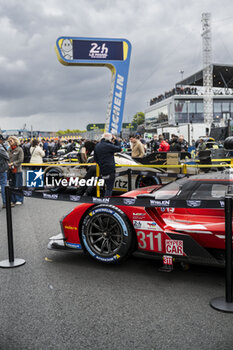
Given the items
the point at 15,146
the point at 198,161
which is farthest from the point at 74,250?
the point at 198,161

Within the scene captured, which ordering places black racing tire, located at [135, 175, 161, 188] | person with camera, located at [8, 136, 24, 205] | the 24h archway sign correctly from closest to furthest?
1. person with camera, located at [8, 136, 24, 205]
2. black racing tire, located at [135, 175, 161, 188]
3. the 24h archway sign

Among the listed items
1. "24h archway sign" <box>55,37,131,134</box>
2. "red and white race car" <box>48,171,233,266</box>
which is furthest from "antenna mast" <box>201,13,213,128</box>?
"red and white race car" <box>48,171,233,266</box>

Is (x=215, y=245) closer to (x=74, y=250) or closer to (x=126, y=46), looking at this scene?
(x=74, y=250)

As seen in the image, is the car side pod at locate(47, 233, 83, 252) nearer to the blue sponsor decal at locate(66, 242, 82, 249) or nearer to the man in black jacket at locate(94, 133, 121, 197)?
the blue sponsor decal at locate(66, 242, 82, 249)

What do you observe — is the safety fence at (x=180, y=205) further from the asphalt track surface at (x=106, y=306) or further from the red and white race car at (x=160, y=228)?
the asphalt track surface at (x=106, y=306)

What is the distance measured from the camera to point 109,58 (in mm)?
11898

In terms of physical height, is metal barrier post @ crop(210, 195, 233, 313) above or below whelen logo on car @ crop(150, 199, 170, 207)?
below

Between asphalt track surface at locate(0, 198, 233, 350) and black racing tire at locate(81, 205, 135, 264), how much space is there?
0.20m

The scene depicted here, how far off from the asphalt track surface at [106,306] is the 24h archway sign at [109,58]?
7.29 meters

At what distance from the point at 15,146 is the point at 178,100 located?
70.0 m

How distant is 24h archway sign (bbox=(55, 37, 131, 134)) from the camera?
1166 centimetres

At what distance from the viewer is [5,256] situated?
5.29 metres

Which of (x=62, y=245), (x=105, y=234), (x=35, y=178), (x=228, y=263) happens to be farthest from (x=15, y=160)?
(x=228, y=263)

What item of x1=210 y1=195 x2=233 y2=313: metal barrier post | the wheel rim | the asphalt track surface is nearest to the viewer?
the asphalt track surface
